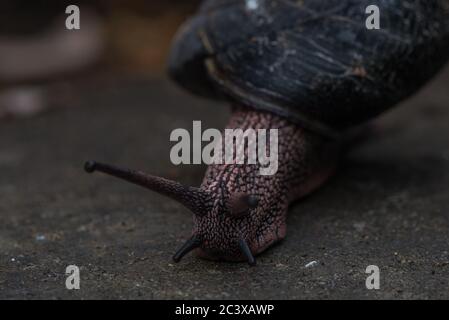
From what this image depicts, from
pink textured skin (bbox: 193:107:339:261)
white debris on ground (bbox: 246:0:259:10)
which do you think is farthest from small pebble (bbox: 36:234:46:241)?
white debris on ground (bbox: 246:0:259:10)

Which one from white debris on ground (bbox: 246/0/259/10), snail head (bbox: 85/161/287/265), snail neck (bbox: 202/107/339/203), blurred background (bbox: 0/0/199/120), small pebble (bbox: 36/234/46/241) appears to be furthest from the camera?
blurred background (bbox: 0/0/199/120)

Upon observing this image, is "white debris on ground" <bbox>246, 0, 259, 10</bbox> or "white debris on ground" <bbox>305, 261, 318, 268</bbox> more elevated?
"white debris on ground" <bbox>246, 0, 259, 10</bbox>

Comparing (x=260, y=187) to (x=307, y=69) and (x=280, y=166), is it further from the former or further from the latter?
(x=307, y=69)

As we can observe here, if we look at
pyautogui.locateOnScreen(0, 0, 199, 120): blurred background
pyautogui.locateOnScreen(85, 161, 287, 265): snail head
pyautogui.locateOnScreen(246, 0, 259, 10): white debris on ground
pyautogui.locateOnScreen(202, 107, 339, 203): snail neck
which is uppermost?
pyautogui.locateOnScreen(0, 0, 199, 120): blurred background

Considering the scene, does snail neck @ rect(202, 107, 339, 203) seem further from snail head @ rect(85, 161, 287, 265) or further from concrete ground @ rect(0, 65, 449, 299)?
concrete ground @ rect(0, 65, 449, 299)

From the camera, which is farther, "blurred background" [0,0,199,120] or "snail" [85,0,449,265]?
"blurred background" [0,0,199,120]

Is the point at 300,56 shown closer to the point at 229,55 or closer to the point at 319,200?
the point at 229,55

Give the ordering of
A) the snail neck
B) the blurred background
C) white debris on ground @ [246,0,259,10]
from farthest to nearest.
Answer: the blurred background
white debris on ground @ [246,0,259,10]
the snail neck

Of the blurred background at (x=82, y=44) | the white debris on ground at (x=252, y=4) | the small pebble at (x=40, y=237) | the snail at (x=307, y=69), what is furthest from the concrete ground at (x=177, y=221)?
Result: the blurred background at (x=82, y=44)
